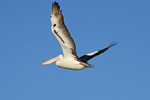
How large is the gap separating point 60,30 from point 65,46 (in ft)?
2.62

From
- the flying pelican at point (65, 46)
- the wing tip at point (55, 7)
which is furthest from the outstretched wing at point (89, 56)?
the wing tip at point (55, 7)

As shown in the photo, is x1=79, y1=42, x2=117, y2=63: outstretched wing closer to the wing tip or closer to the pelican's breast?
the pelican's breast

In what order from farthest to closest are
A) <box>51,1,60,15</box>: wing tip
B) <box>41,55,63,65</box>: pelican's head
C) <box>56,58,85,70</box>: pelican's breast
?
<box>41,55,63,65</box>: pelican's head → <box>56,58,85,70</box>: pelican's breast → <box>51,1,60,15</box>: wing tip

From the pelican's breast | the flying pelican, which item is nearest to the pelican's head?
the flying pelican

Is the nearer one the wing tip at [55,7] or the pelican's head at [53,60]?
the wing tip at [55,7]

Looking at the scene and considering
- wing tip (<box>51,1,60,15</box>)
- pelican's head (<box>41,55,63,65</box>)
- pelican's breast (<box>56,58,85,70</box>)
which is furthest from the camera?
pelican's head (<box>41,55,63,65</box>)

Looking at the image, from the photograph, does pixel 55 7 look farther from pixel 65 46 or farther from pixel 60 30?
pixel 65 46

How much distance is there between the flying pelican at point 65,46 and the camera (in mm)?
12438

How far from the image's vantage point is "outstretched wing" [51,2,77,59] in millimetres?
12422

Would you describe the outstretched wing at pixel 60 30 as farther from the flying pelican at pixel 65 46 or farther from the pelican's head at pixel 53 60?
the pelican's head at pixel 53 60

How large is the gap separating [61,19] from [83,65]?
2102 millimetres

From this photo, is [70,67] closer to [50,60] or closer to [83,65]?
[83,65]

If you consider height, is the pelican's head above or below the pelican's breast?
above

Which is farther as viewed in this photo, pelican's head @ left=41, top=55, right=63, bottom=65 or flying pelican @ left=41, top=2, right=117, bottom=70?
pelican's head @ left=41, top=55, right=63, bottom=65
